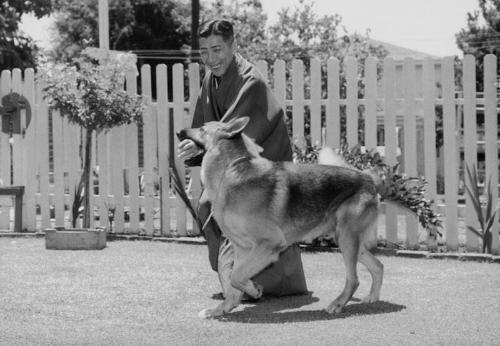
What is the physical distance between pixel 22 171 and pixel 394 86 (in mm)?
5759

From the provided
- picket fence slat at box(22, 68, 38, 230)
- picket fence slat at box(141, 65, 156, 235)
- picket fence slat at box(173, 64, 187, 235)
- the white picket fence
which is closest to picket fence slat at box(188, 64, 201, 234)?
the white picket fence

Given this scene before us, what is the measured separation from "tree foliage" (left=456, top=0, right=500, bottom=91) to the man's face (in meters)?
30.9

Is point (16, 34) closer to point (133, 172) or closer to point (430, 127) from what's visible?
point (133, 172)

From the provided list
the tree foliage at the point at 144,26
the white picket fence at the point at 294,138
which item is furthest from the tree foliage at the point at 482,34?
the white picket fence at the point at 294,138

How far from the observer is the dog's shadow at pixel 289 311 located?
226 inches

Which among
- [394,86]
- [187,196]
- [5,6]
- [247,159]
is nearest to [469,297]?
[247,159]

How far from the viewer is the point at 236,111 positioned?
20.6 ft

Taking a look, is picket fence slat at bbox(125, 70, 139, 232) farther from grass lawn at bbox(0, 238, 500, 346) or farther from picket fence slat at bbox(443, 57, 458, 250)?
picket fence slat at bbox(443, 57, 458, 250)

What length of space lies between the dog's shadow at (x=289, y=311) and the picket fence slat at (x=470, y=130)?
3.78 metres

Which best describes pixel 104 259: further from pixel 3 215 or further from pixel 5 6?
pixel 5 6

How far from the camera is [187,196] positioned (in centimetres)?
1109

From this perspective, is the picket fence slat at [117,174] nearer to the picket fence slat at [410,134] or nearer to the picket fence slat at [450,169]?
the picket fence slat at [410,134]

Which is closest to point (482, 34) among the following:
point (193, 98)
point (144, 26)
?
point (144, 26)

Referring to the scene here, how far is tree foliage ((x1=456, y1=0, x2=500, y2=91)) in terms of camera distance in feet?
118
